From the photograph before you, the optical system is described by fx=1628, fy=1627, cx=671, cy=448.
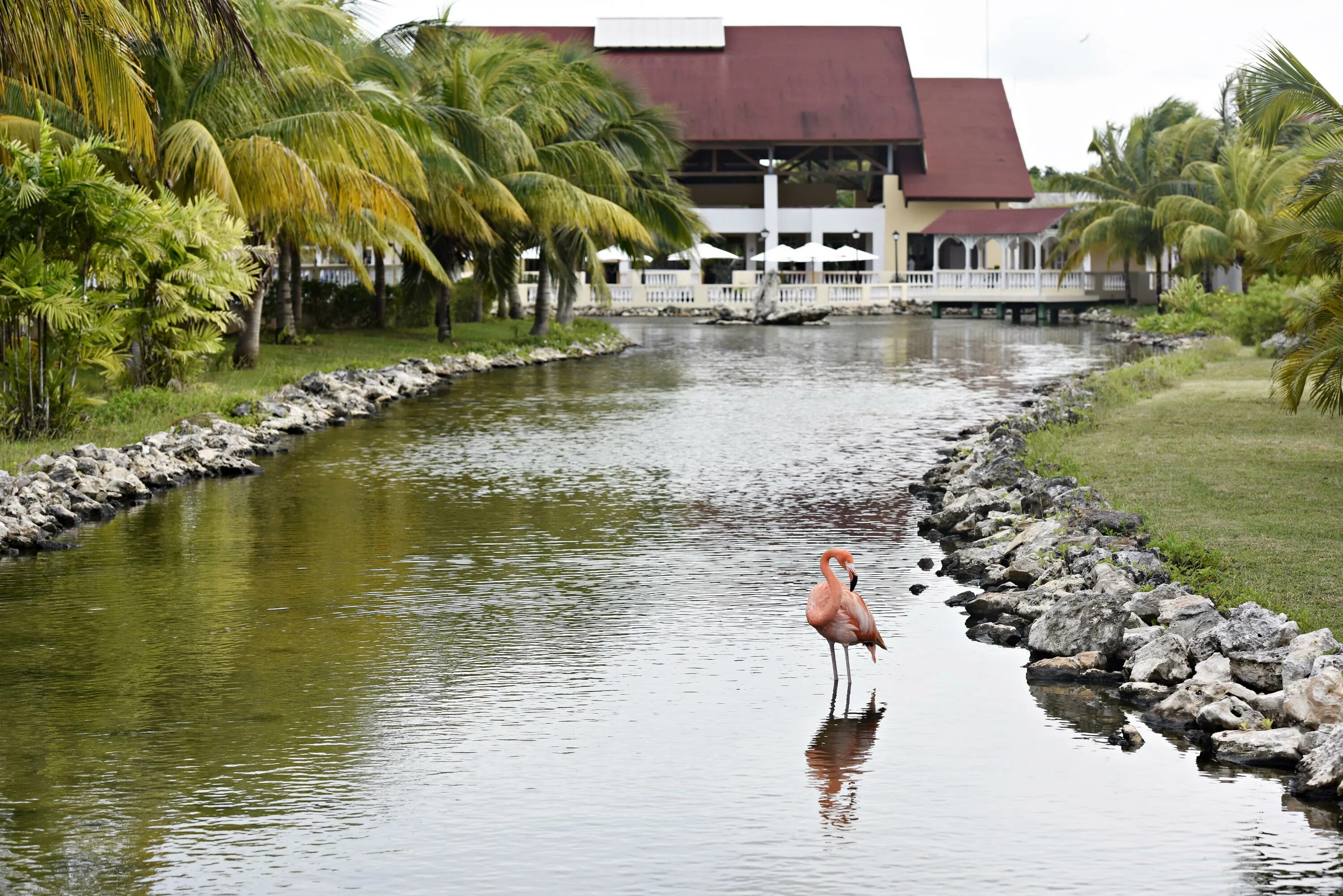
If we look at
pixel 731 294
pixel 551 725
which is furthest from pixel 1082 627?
pixel 731 294

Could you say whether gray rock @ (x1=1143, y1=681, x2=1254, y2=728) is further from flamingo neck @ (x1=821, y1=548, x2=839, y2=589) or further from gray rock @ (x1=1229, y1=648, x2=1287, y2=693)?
flamingo neck @ (x1=821, y1=548, x2=839, y2=589)

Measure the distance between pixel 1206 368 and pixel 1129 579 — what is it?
19780 mm

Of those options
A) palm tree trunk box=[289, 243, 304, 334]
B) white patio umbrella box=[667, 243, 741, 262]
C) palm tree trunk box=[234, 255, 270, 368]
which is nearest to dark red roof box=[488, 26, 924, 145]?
white patio umbrella box=[667, 243, 741, 262]

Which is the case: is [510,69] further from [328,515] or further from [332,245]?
[328,515]

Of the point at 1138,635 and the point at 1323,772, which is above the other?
the point at 1138,635

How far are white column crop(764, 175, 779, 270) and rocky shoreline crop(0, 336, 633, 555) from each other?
130 feet

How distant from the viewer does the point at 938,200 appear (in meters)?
65.9

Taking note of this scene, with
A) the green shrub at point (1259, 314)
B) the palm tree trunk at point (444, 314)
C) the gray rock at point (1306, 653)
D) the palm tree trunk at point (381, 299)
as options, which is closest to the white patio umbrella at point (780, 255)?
the palm tree trunk at point (381, 299)

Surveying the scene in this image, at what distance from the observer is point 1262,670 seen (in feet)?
26.3

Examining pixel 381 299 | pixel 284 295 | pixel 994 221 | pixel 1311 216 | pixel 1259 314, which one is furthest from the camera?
pixel 994 221

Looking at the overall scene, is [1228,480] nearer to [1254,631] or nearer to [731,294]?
[1254,631]

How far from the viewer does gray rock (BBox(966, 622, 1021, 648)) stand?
973 cm

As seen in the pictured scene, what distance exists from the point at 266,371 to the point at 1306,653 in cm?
2049

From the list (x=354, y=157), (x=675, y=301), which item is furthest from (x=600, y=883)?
(x=675, y=301)
